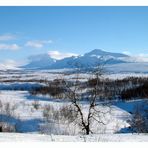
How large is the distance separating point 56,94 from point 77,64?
33516mm

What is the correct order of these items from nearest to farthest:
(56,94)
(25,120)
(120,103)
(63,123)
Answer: (63,123), (25,120), (120,103), (56,94)

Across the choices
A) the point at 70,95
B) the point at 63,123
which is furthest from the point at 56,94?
the point at 70,95

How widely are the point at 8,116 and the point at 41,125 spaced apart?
378 centimetres

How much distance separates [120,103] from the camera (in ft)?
136

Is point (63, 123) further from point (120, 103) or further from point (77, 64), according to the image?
point (120, 103)

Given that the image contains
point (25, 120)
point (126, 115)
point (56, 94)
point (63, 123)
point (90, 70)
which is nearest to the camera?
point (90, 70)

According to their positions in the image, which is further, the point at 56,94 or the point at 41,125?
the point at 56,94

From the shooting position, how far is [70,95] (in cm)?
1683
